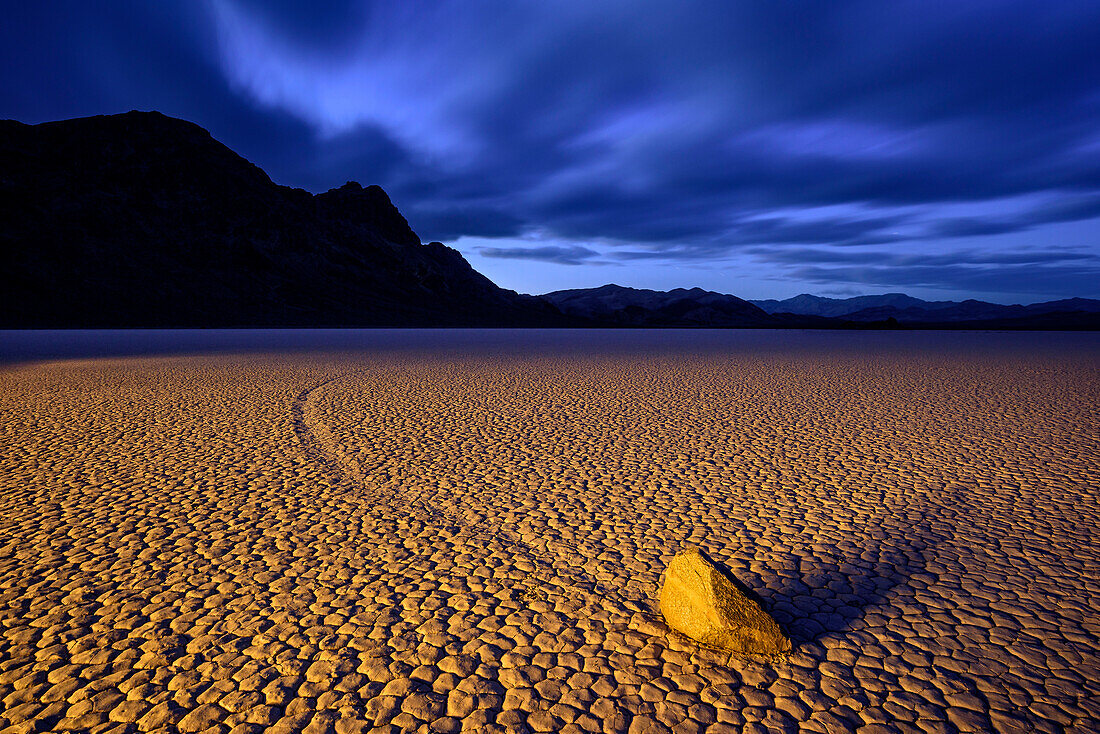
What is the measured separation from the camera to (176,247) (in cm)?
6962

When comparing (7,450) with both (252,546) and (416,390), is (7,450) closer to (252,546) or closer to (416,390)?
(252,546)

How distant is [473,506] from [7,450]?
5.22 metres

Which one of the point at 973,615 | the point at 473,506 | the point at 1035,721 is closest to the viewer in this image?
the point at 1035,721

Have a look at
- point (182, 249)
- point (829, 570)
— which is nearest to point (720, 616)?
point (829, 570)

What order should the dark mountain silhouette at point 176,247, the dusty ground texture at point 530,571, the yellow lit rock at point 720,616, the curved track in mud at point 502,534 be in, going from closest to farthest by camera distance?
1. the dusty ground texture at point 530,571
2. the yellow lit rock at point 720,616
3. the curved track in mud at point 502,534
4. the dark mountain silhouette at point 176,247

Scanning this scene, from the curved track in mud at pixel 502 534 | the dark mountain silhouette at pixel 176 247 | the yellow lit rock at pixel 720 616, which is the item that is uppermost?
the dark mountain silhouette at pixel 176 247

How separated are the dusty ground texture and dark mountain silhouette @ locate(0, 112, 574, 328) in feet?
193

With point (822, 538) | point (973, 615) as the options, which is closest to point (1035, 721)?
point (973, 615)

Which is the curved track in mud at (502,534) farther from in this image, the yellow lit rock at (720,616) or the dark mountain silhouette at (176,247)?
the dark mountain silhouette at (176,247)

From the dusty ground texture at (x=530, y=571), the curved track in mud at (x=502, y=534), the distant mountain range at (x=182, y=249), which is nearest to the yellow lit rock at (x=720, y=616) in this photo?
the dusty ground texture at (x=530, y=571)

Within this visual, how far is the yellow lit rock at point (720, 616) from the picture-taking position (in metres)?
2.67

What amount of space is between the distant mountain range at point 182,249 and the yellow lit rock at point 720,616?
62610 mm

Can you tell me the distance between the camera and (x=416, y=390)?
11.0 meters

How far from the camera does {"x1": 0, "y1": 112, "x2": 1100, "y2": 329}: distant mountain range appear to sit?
58.5 metres
